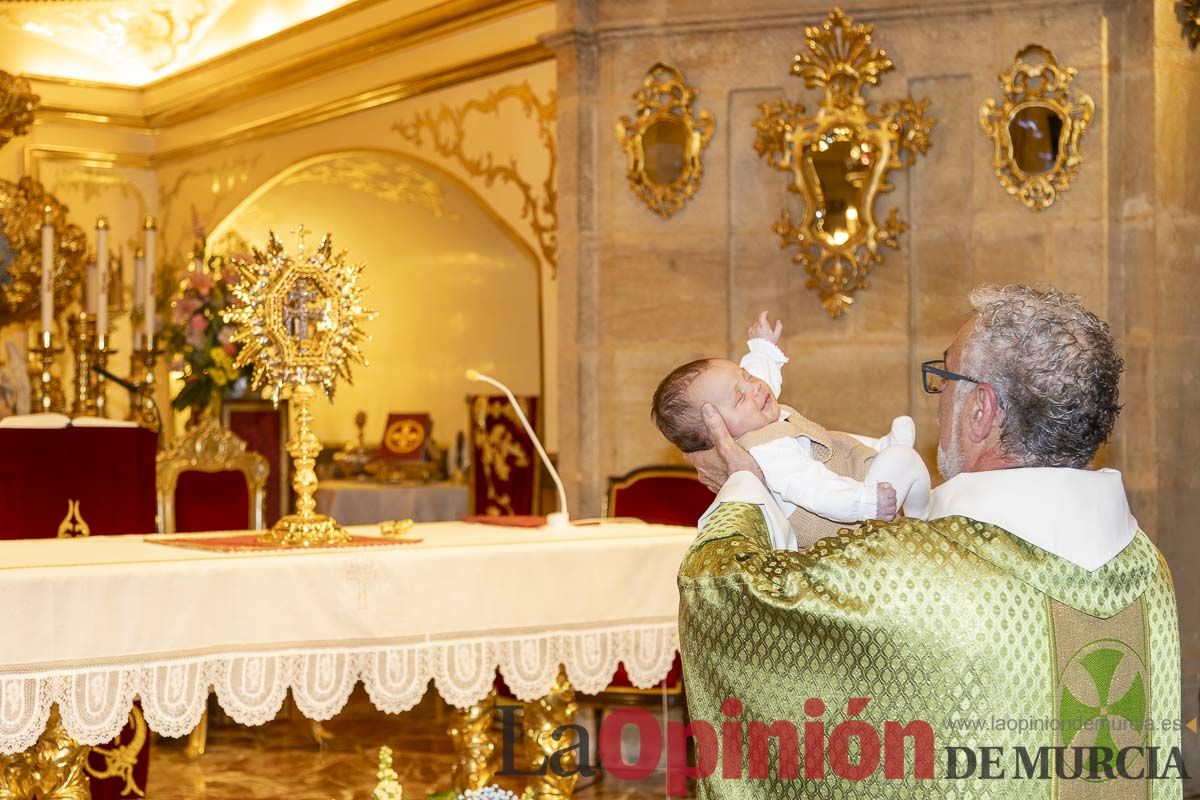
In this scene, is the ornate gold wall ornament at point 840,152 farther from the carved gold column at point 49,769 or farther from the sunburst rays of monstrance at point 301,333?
the carved gold column at point 49,769

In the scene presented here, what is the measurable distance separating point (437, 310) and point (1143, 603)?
28.8 feet

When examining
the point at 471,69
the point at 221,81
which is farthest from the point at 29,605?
the point at 221,81

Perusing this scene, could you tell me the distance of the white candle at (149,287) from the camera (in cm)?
515

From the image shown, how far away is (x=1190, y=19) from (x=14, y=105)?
5.23 metres

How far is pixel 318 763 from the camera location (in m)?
6.08

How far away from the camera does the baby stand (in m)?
2.55

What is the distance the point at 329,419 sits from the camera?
38.0ft

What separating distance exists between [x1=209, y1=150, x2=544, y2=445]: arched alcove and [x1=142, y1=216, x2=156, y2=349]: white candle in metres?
3.93

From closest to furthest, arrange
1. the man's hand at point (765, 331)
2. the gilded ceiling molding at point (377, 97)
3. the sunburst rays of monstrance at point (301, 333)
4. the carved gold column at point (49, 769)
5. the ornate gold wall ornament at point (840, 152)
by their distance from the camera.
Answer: the man's hand at point (765, 331)
the carved gold column at point (49, 769)
the sunburst rays of monstrance at point (301, 333)
the ornate gold wall ornament at point (840, 152)
the gilded ceiling molding at point (377, 97)

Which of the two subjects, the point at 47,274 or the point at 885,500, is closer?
the point at 885,500

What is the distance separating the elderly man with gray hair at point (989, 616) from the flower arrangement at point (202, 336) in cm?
447

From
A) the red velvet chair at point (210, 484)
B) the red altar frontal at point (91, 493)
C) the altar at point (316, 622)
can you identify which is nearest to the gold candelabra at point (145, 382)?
the red velvet chair at point (210, 484)

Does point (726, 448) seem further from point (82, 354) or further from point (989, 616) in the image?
point (82, 354)

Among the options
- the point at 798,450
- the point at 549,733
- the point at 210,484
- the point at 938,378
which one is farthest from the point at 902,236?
the point at 938,378
